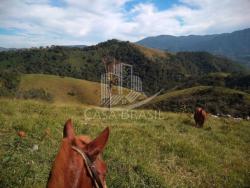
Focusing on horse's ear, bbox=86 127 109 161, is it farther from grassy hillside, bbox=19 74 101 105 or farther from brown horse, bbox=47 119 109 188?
grassy hillside, bbox=19 74 101 105

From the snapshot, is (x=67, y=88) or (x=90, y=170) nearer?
(x=90, y=170)

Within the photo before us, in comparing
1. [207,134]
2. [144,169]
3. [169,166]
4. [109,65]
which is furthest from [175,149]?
[109,65]

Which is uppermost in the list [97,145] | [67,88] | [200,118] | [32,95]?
[97,145]

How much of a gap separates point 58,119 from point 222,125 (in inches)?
336

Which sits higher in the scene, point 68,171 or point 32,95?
point 68,171

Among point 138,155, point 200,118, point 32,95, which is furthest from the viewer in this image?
point 32,95

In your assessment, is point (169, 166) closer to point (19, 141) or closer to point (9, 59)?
point (19, 141)

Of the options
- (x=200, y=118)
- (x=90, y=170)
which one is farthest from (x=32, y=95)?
Result: (x=90, y=170)

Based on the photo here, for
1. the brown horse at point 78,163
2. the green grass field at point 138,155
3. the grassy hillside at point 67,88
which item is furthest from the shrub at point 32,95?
the grassy hillside at point 67,88

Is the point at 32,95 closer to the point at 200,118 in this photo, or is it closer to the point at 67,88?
the point at 200,118

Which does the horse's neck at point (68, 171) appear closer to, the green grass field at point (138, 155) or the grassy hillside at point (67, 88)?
the green grass field at point (138, 155)

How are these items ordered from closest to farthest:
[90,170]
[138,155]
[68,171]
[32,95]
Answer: [68,171]
[90,170]
[138,155]
[32,95]

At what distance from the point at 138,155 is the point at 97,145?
246 inches

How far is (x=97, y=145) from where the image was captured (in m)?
2.20
